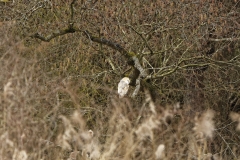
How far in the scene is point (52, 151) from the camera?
4.97 meters

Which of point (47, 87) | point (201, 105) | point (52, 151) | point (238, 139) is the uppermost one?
point (52, 151)

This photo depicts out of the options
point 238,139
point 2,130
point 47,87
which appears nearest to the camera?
point 2,130

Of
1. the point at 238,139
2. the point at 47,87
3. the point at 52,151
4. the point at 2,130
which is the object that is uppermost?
the point at 2,130

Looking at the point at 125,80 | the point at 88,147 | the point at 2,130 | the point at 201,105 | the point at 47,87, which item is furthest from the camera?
the point at 201,105

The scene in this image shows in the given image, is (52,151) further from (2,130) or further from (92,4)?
(92,4)

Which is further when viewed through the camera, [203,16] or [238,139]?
[238,139]

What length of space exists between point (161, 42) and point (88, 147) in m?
5.25

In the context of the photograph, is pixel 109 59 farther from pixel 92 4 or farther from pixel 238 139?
pixel 238 139

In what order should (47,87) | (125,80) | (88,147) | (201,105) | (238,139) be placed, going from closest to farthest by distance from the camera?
1. (88,147)
2. (125,80)
3. (47,87)
4. (201,105)
5. (238,139)

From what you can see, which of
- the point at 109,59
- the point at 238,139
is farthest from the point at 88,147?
the point at 238,139

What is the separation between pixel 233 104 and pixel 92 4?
3908mm

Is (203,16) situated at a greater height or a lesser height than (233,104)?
greater

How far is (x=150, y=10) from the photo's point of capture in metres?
8.10

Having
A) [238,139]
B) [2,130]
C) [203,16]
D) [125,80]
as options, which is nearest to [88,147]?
[2,130]
